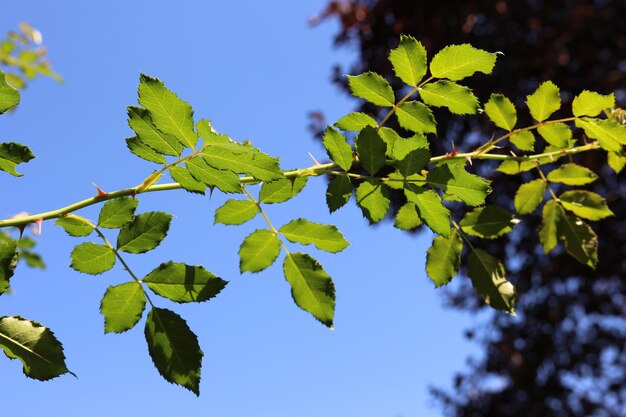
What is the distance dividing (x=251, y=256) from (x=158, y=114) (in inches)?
10.5

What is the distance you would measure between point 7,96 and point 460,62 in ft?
2.21

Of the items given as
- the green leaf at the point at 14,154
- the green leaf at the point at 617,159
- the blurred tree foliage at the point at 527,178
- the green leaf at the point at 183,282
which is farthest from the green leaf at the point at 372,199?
the blurred tree foliage at the point at 527,178

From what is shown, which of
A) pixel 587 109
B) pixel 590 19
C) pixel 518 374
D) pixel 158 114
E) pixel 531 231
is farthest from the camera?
pixel 518 374

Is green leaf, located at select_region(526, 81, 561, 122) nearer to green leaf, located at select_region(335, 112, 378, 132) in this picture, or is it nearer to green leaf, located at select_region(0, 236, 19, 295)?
green leaf, located at select_region(335, 112, 378, 132)

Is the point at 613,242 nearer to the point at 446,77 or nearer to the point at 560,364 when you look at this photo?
the point at 560,364

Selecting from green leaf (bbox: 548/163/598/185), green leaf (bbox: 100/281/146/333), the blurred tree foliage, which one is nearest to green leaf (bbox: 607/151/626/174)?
green leaf (bbox: 548/163/598/185)

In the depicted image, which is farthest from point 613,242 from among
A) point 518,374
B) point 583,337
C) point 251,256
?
point 251,256

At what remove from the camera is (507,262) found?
8219mm

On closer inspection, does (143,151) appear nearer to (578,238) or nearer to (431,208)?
(431,208)

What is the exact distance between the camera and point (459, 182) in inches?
36.2

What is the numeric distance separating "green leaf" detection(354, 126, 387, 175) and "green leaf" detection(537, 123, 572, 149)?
42 centimetres

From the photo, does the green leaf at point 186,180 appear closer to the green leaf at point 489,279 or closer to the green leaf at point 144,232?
the green leaf at point 144,232

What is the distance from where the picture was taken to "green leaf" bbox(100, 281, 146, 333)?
0.88m

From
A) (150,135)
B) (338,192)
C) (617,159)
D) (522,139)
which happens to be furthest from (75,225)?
(617,159)
